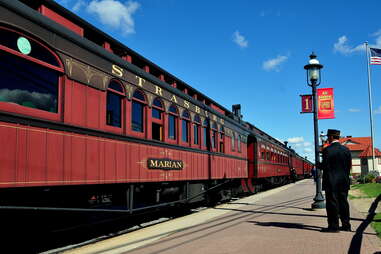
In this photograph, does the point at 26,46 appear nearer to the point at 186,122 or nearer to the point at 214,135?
the point at 186,122

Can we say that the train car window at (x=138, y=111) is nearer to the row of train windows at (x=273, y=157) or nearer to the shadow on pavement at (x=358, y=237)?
the shadow on pavement at (x=358, y=237)

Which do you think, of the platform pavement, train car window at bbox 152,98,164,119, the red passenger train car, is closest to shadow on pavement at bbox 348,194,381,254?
the platform pavement

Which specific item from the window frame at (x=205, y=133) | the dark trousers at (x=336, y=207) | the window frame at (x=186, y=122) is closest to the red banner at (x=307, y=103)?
the window frame at (x=205, y=133)

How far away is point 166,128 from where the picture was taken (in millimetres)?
8523

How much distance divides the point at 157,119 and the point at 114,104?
162 centimetres

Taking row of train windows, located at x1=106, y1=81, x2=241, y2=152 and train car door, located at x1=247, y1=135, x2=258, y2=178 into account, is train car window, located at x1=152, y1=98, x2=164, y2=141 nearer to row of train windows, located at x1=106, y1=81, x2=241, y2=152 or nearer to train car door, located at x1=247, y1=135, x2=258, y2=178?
row of train windows, located at x1=106, y1=81, x2=241, y2=152

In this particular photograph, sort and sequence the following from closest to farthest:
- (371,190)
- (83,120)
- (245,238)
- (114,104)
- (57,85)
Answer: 1. (57,85)
2. (83,120)
3. (245,238)
4. (114,104)
5. (371,190)

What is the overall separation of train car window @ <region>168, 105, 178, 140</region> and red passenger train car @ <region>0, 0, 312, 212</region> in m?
0.02

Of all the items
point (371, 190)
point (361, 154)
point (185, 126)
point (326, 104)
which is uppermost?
point (326, 104)

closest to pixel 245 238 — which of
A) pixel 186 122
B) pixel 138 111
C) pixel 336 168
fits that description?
pixel 336 168

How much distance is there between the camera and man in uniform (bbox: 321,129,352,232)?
252 inches

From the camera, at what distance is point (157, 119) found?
8.20 metres

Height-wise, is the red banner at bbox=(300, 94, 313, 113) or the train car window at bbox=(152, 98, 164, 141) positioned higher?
the red banner at bbox=(300, 94, 313, 113)

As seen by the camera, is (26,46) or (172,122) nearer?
(26,46)
